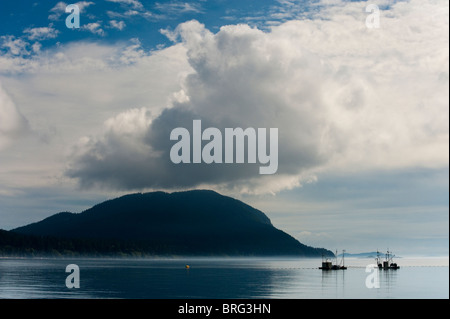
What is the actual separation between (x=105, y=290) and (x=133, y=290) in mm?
6391

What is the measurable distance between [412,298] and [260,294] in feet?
117

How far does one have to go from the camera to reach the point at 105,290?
119 m
